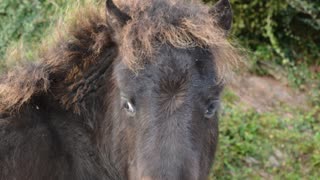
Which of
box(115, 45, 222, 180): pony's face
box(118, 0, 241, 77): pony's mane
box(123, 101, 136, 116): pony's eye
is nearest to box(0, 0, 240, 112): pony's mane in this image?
box(118, 0, 241, 77): pony's mane

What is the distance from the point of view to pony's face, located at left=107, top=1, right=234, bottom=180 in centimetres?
367

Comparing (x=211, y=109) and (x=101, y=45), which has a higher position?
(x=101, y=45)

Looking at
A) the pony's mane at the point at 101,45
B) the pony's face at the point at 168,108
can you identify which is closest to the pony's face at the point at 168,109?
the pony's face at the point at 168,108

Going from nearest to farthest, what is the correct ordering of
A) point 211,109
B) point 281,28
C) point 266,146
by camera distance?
point 211,109 → point 266,146 → point 281,28

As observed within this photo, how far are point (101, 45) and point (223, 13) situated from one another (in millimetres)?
900

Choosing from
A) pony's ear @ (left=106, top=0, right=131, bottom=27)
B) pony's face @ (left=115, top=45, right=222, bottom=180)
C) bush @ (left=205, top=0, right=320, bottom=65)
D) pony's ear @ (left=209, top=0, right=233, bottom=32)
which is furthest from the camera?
bush @ (left=205, top=0, right=320, bottom=65)

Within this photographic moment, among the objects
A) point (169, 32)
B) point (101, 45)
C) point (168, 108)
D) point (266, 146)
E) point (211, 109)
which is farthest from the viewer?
point (266, 146)

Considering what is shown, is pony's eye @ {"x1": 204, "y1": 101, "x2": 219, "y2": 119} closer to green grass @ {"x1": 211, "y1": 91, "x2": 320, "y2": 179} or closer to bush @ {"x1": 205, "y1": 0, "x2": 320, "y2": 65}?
green grass @ {"x1": 211, "y1": 91, "x2": 320, "y2": 179}

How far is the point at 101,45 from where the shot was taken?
13.6ft

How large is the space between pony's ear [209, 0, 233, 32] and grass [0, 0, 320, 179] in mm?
2521

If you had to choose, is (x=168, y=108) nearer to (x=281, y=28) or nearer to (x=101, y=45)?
(x=101, y=45)

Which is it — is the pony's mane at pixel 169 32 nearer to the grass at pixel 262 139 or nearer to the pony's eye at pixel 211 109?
the pony's eye at pixel 211 109

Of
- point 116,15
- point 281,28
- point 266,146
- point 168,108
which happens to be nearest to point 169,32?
point 116,15

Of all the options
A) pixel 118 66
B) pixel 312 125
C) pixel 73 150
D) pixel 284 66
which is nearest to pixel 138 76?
pixel 118 66
